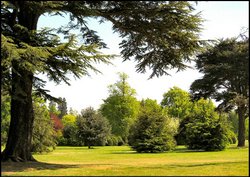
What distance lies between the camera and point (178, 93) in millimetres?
82750

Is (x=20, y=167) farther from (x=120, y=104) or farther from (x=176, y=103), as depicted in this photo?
(x=176, y=103)

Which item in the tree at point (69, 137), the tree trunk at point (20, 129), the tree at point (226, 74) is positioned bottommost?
the tree at point (69, 137)

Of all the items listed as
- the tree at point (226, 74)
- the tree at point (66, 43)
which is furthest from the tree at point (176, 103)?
the tree at point (66, 43)

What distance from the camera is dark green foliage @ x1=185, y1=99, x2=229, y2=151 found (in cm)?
4194

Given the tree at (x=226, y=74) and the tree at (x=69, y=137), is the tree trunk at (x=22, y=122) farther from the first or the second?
the tree at (x=69, y=137)

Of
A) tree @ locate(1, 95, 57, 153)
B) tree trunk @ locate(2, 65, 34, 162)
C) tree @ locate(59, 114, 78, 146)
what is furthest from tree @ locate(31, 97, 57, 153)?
tree trunk @ locate(2, 65, 34, 162)

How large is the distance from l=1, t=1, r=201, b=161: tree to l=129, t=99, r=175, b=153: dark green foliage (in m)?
18.3

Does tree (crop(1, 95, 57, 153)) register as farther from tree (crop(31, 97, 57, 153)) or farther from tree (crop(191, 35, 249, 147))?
tree (crop(191, 35, 249, 147))

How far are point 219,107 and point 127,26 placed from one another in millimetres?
28228

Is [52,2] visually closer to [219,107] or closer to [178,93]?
[219,107]

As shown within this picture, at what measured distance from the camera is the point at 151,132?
38.6 metres

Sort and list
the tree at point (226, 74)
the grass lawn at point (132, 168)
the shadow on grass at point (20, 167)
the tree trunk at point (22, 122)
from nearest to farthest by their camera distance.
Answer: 1. the grass lawn at point (132, 168)
2. the shadow on grass at point (20, 167)
3. the tree trunk at point (22, 122)
4. the tree at point (226, 74)

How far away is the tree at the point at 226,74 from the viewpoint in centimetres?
2001

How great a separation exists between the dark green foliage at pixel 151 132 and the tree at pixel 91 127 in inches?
633
